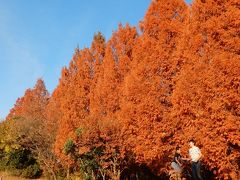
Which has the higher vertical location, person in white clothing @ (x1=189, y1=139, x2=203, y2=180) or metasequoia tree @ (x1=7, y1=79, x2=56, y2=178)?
metasequoia tree @ (x1=7, y1=79, x2=56, y2=178)

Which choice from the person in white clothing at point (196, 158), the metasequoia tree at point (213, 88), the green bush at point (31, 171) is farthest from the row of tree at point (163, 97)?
the green bush at point (31, 171)

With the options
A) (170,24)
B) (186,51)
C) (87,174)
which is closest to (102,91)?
(87,174)

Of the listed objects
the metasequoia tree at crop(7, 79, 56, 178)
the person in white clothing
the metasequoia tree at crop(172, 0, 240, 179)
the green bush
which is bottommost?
the person in white clothing

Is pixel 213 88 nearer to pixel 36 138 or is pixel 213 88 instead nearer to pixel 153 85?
pixel 153 85

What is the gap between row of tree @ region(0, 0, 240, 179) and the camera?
1477cm

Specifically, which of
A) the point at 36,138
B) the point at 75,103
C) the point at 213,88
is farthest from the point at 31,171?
the point at 213,88

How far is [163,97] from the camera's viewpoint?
1873cm

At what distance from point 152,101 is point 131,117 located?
180 cm

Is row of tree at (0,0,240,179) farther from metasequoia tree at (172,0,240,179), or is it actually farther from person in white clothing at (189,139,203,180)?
person in white clothing at (189,139,203,180)

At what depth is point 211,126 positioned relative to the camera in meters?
14.9

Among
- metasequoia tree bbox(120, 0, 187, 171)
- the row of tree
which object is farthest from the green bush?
metasequoia tree bbox(120, 0, 187, 171)

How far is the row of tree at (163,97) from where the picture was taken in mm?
14773

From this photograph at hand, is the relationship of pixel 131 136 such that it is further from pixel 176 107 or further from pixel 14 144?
pixel 14 144

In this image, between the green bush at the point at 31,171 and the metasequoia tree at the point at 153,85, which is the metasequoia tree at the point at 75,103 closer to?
the metasequoia tree at the point at 153,85
